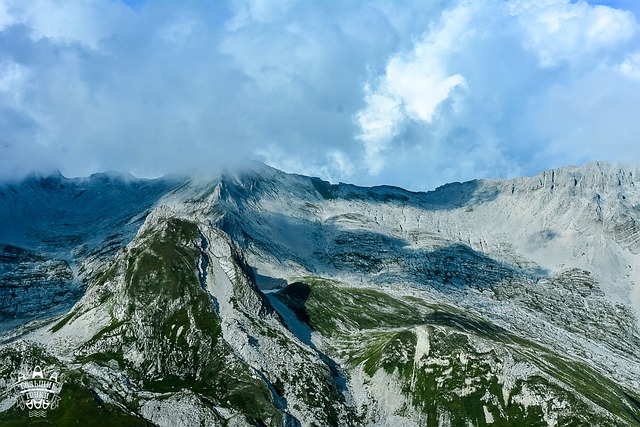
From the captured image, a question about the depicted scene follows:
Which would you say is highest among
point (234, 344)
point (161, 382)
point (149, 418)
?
point (234, 344)

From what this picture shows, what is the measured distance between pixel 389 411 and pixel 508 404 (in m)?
32.2

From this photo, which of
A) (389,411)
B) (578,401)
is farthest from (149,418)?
(578,401)

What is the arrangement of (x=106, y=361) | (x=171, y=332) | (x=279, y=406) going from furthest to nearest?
(x=171, y=332), (x=106, y=361), (x=279, y=406)

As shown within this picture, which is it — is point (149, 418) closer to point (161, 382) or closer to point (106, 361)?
point (161, 382)

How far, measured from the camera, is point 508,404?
175750 millimetres

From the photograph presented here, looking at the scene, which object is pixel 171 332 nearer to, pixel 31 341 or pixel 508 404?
pixel 31 341

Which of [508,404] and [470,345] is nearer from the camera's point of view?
[508,404]

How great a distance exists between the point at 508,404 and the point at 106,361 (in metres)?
109

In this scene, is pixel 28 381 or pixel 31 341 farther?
pixel 31 341

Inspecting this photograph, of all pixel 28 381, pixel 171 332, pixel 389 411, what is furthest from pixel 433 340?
pixel 28 381

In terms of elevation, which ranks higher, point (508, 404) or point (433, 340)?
point (433, 340)

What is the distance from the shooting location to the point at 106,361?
175m

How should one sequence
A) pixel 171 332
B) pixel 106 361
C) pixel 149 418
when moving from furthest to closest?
pixel 171 332 → pixel 106 361 → pixel 149 418

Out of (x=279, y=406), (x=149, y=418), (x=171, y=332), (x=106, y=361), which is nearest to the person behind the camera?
(x=149, y=418)
